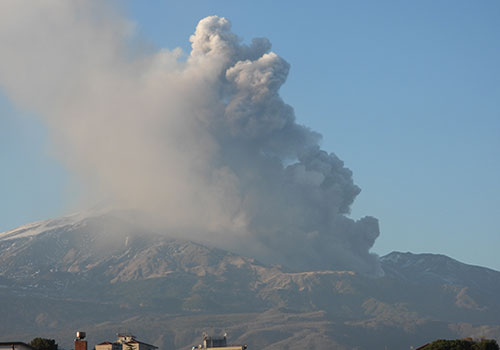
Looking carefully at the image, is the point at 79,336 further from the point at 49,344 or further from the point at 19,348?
the point at 49,344

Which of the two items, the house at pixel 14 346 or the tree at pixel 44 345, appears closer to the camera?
the house at pixel 14 346

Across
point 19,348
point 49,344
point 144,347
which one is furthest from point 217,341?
point 19,348

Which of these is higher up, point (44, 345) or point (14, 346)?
point (44, 345)

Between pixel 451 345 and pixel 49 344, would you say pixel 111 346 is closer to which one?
pixel 49 344

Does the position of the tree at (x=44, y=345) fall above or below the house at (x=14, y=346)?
above

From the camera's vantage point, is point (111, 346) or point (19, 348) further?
point (111, 346)

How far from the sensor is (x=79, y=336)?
3036 inches

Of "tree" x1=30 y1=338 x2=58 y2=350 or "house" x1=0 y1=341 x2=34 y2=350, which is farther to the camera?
"tree" x1=30 y1=338 x2=58 y2=350

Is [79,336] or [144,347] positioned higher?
[144,347]

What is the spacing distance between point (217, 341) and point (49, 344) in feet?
185

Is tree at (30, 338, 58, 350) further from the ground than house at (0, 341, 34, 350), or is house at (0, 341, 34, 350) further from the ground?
tree at (30, 338, 58, 350)

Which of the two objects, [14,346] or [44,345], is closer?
[14,346]

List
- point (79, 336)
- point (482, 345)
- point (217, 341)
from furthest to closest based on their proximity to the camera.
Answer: point (217, 341) → point (482, 345) → point (79, 336)

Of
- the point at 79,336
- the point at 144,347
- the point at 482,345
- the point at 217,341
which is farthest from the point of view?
the point at 217,341
